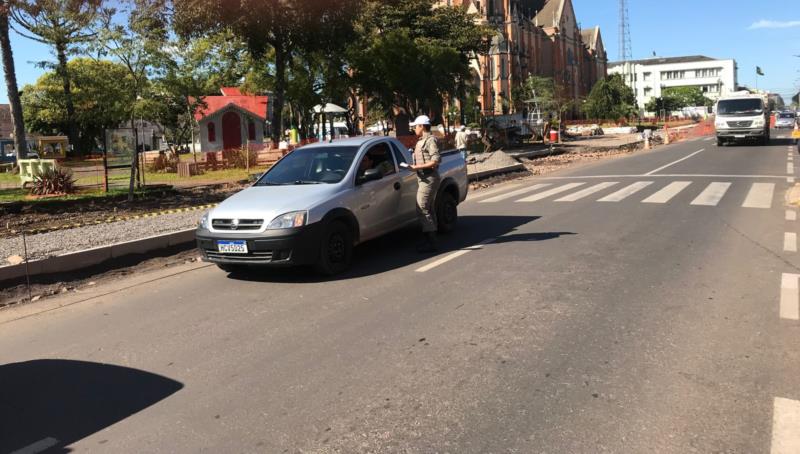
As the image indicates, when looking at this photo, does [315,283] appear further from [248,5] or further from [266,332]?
[248,5]

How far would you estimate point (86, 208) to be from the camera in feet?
50.0

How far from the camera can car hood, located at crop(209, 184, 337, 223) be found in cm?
719

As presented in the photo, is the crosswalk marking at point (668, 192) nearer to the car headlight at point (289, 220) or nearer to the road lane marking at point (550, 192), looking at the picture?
the road lane marking at point (550, 192)

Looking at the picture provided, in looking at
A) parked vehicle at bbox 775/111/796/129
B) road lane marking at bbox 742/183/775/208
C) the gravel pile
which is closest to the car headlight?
the gravel pile

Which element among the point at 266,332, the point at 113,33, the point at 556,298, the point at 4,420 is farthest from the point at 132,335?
the point at 113,33

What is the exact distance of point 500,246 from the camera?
8.84 meters

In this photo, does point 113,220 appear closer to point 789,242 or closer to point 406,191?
point 406,191

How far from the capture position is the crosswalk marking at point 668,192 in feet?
42.6

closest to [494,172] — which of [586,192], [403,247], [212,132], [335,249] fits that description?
[586,192]

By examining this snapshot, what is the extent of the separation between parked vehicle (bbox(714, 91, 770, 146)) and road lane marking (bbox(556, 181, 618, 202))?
16879 millimetres

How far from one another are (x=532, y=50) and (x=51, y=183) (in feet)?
259

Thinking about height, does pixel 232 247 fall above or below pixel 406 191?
below

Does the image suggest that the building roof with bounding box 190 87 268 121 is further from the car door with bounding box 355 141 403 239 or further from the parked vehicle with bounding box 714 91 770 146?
the car door with bounding box 355 141 403 239

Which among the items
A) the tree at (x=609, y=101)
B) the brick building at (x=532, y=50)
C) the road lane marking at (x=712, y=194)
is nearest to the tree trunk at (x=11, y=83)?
the road lane marking at (x=712, y=194)
